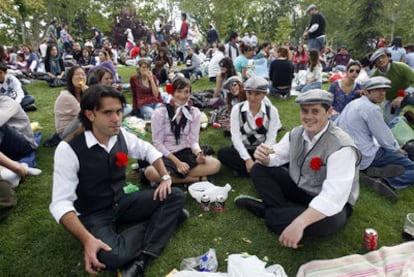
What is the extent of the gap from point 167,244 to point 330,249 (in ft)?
5.55

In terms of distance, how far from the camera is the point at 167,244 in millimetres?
2889

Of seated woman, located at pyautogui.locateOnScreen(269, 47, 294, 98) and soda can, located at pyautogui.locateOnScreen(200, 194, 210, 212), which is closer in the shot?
soda can, located at pyautogui.locateOnScreen(200, 194, 210, 212)

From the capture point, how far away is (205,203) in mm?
3453

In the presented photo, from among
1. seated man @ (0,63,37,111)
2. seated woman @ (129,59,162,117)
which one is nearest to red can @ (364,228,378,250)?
seated woman @ (129,59,162,117)

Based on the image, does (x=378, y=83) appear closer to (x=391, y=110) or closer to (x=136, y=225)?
(x=391, y=110)

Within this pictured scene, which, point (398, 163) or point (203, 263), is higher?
point (398, 163)

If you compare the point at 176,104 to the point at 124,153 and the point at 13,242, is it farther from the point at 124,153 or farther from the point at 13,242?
the point at 13,242

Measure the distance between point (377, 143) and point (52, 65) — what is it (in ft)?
35.6

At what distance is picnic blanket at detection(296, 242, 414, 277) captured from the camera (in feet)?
8.03

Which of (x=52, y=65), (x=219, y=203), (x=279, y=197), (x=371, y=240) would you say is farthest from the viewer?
(x=52, y=65)

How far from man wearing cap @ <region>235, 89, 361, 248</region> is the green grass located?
0.25 meters

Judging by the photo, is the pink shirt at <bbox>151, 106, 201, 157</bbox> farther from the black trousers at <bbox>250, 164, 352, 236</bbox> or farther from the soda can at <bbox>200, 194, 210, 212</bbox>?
the black trousers at <bbox>250, 164, 352, 236</bbox>

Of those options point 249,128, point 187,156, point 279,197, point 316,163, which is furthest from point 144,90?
point 316,163

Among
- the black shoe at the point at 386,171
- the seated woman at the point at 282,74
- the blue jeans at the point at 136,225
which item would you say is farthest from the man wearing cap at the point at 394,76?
Answer: the blue jeans at the point at 136,225
